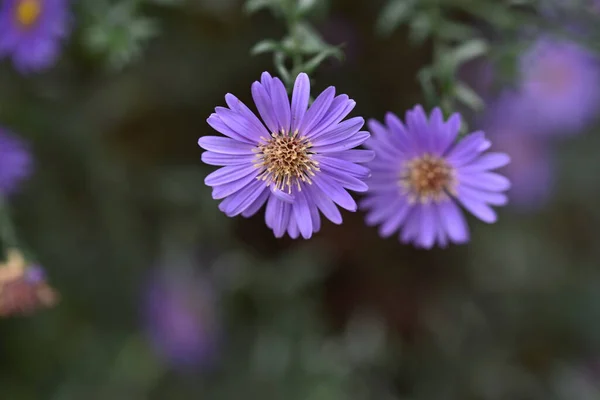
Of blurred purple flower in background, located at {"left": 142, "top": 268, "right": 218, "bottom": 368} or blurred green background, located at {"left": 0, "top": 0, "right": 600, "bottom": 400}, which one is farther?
blurred purple flower in background, located at {"left": 142, "top": 268, "right": 218, "bottom": 368}

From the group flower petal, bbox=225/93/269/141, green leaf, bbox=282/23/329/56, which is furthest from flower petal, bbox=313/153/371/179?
green leaf, bbox=282/23/329/56

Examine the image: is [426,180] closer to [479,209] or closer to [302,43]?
[479,209]

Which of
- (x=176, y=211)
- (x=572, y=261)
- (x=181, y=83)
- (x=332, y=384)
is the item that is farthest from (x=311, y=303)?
(x=572, y=261)

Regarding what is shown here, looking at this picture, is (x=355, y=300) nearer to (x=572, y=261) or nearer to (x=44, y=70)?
(x=572, y=261)

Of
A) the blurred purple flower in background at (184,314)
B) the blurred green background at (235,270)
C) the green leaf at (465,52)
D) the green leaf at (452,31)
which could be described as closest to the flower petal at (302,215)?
the green leaf at (465,52)

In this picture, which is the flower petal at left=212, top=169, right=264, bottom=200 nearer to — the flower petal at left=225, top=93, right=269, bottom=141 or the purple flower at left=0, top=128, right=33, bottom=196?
the flower petal at left=225, top=93, right=269, bottom=141

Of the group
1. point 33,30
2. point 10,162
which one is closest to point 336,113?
point 33,30
